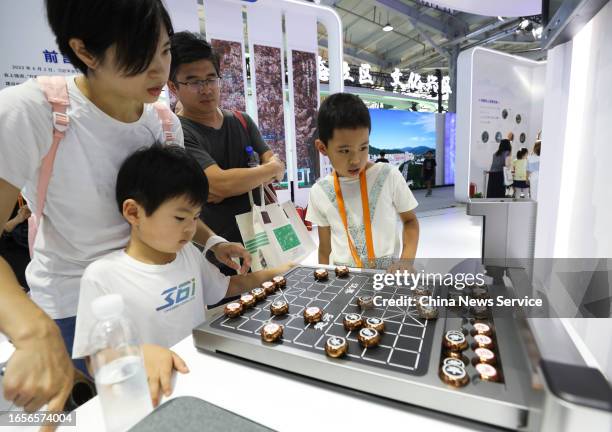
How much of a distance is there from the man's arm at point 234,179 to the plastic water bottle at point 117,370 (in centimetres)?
72

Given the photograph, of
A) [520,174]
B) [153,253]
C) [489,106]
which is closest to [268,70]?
[153,253]

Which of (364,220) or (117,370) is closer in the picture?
(117,370)

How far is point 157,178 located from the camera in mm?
814

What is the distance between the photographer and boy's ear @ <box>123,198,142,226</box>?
0.81 metres

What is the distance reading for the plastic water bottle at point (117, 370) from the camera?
447mm

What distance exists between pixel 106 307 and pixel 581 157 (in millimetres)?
849

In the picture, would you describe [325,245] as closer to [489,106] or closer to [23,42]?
[23,42]

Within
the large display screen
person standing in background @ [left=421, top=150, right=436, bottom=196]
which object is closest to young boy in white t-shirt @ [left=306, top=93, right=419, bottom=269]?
the large display screen

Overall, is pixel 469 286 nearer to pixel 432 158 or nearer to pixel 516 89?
pixel 516 89

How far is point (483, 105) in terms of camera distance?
6.15 meters

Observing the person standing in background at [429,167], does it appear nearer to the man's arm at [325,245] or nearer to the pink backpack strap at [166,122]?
the man's arm at [325,245]

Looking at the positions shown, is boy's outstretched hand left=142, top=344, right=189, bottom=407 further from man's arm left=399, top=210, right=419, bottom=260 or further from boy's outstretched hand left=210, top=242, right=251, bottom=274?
man's arm left=399, top=210, right=419, bottom=260

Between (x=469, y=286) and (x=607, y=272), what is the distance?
21 cm

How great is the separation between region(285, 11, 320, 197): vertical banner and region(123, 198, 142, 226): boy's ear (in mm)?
3454
